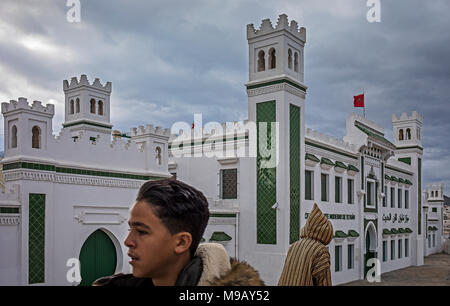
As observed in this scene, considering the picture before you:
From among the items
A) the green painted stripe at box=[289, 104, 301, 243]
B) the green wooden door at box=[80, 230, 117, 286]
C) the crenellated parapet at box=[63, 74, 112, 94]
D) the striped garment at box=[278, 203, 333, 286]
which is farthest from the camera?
the crenellated parapet at box=[63, 74, 112, 94]

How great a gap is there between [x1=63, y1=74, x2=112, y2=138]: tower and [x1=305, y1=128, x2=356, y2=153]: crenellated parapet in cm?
812

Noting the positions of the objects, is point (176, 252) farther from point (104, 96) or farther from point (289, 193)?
point (104, 96)

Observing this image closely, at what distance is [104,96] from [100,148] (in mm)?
8009

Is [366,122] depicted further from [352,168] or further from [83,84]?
[83,84]

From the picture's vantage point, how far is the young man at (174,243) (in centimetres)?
192

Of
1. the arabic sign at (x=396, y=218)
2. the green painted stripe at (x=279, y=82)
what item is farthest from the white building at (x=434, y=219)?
the green painted stripe at (x=279, y=82)

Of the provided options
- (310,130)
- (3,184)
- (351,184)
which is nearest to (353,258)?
(351,184)

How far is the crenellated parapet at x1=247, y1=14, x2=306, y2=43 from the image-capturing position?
15.2 meters

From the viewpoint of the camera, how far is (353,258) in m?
20.2

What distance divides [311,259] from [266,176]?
11589 mm

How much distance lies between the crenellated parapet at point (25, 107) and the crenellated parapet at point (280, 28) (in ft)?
25.4

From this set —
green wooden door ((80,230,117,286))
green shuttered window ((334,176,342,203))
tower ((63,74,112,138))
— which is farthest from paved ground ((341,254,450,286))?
tower ((63,74,112,138))

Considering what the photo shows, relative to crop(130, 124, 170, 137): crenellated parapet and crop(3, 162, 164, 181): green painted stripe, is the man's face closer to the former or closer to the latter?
crop(3, 162, 164, 181): green painted stripe
